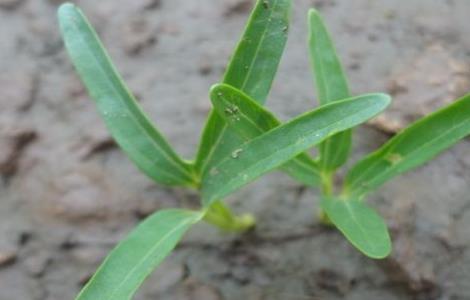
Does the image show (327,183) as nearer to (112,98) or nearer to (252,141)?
(252,141)

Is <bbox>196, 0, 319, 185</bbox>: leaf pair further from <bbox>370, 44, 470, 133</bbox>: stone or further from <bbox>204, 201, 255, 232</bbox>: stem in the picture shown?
<bbox>370, 44, 470, 133</bbox>: stone

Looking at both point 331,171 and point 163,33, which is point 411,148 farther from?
point 163,33

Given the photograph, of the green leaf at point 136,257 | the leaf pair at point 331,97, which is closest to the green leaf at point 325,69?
the leaf pair at point 331,97

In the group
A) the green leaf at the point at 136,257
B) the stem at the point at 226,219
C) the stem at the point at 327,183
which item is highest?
the green leaf at the point at 136,257

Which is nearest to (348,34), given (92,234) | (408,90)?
(408,90)

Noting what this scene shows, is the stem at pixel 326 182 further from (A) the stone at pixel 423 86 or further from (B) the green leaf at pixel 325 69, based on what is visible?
(A) the stone at pixel 423 86

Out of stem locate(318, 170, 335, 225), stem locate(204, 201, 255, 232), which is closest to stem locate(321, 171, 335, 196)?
stem locate(318, 170, 335, 225)
